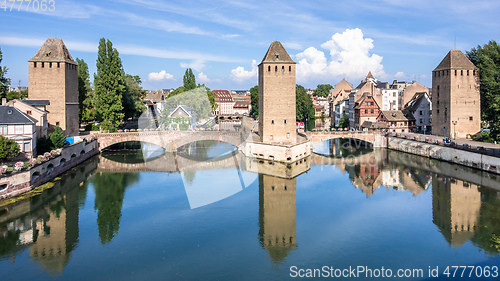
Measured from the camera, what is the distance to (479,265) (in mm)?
16016

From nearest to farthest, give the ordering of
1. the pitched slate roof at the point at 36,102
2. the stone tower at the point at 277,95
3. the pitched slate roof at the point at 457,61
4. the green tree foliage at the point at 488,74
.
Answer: the pitched slate roof at the point at 36,102, the stone tower at the point at 277,95, the green tree foliage at the point at 488,74, the pitched slate roof at the point at 457,61

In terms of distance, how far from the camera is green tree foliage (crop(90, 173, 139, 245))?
2039cm

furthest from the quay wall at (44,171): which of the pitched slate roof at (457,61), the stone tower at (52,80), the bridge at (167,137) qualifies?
the pitched slate roof at (457,61)

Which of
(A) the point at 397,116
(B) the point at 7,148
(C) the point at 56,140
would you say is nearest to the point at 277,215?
(B) the point at 7,148

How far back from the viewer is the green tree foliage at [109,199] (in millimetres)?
20386

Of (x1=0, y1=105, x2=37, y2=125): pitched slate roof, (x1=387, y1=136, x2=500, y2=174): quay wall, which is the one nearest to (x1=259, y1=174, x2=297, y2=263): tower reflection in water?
(x1=387, y1=136, x2=500, y2=174): quay wall

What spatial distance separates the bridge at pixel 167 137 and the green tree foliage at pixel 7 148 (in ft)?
52.1

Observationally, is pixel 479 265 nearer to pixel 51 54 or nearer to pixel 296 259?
pixel 296 259

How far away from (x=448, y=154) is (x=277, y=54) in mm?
18156

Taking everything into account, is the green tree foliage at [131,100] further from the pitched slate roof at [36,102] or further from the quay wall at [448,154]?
the quay wall at [448,154]

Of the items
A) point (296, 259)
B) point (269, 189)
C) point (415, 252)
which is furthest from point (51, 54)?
point (415, 252)

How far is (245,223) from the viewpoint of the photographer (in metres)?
21.4

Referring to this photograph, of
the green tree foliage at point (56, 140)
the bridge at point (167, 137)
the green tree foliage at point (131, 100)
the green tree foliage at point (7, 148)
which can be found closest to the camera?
the green tree foliage at point (7, 148)

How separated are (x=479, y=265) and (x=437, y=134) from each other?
32.9 metres
